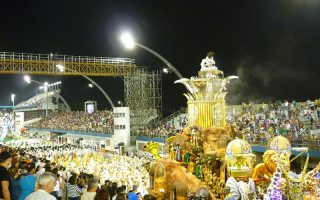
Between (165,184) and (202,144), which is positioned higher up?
(202,144)

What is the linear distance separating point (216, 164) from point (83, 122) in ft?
131

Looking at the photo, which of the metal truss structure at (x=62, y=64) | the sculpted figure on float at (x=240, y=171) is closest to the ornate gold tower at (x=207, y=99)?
the sculpted figure on float at (x=240, y=171)

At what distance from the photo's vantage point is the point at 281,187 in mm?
7910

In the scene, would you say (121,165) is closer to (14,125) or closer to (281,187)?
(281,187)

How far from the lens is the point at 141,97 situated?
38.9 m

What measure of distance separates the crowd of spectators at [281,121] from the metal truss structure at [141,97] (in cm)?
1317

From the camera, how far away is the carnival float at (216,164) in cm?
789

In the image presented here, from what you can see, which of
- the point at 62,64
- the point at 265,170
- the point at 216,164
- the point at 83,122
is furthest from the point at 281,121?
the point at 83,122

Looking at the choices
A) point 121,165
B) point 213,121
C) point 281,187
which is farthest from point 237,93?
point 281,187

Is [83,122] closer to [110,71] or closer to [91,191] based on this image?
[110,71]

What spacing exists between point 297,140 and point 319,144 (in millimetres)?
1349

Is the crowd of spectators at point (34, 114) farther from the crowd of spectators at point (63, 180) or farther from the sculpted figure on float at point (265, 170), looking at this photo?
the sculpted figure on float at point (265, 170)

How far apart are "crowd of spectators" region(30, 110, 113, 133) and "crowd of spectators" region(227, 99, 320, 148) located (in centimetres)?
1810

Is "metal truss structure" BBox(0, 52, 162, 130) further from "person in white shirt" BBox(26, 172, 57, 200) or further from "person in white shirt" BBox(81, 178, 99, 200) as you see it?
"person in white shirt" BBox(26, 172, 57, 200)
